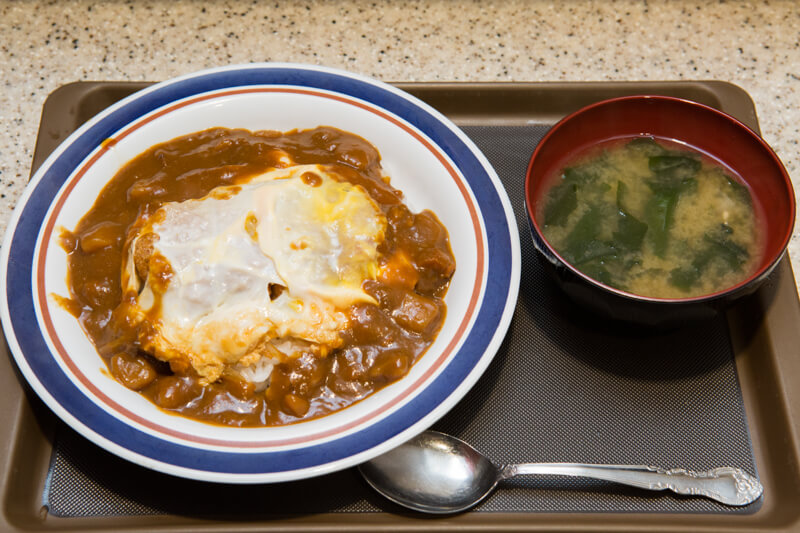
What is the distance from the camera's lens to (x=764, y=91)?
3590 mm

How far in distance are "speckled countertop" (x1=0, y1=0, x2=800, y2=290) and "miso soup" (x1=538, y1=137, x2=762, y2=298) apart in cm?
107

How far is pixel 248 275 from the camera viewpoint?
8.00ft

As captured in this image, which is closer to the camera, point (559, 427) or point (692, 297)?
point (692, 297)

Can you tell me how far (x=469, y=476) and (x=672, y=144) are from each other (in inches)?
60.5

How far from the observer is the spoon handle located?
235 centimetres

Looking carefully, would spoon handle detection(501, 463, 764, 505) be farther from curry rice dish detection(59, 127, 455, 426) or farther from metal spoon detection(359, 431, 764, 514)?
curry rice dish detection(59, 127, 455, 426)

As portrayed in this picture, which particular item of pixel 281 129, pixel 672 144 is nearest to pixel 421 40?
Result: pixel 281 129

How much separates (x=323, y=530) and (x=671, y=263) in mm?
1511

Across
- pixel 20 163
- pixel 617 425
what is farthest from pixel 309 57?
pixel 617 425

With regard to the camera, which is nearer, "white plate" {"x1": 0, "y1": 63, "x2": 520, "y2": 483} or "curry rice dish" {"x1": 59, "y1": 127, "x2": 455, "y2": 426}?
"white plate" {"x1": 0, "y1": 63, "x2": 520, "y2": 483}

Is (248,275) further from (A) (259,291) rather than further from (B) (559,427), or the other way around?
(B) (559,427)

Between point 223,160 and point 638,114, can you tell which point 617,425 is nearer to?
point 638,114

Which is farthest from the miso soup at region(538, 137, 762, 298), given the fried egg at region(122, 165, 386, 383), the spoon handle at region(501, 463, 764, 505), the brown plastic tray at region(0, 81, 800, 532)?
the fried egg at region(122, 165, 386, 383)

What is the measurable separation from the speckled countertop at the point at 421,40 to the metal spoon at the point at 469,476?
1999 millimetres
